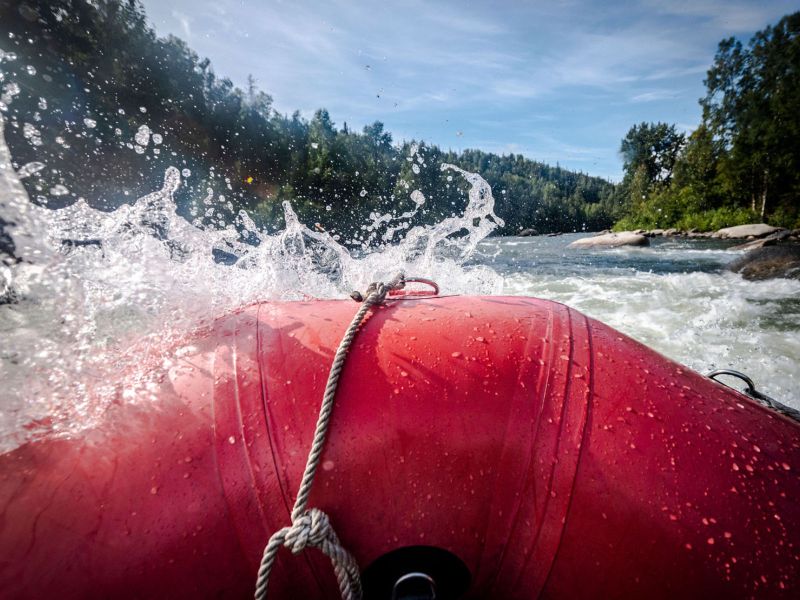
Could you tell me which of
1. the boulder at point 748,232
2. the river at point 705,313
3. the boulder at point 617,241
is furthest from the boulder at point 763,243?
the river at point 705,313

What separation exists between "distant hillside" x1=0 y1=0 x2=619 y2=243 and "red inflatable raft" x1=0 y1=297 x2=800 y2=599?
59.8 ft

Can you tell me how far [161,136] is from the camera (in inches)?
1118

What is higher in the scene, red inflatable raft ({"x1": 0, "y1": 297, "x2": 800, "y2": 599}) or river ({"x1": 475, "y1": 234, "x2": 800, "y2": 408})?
red inflatable raft ({"x1": 0, "y1": 297, "x2": 800, "y2": 599})

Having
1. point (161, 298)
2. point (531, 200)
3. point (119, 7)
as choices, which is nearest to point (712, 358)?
point (161, 298)

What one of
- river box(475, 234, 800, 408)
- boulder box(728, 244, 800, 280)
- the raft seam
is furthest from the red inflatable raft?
boulder box(728, 244, 800, 280)

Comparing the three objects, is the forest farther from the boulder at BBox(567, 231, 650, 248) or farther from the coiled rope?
the coiled rope

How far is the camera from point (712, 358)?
377 cm

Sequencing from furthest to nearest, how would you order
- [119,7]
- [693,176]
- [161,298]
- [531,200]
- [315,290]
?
[531,200]
[693,176]
[119,7]
[315,290]
[161,298]

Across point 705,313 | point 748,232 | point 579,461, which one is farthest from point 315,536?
point 748,232

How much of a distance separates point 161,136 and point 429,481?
3537 cm

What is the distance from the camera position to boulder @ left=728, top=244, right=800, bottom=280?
24.9ft

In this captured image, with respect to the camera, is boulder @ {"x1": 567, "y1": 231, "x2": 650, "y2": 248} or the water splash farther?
boulder @ {"x1": 567, "y1": 231, "x2": 650, "y2": 248}

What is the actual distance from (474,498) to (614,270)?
12.3m

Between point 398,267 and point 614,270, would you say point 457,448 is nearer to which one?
point 398,267
